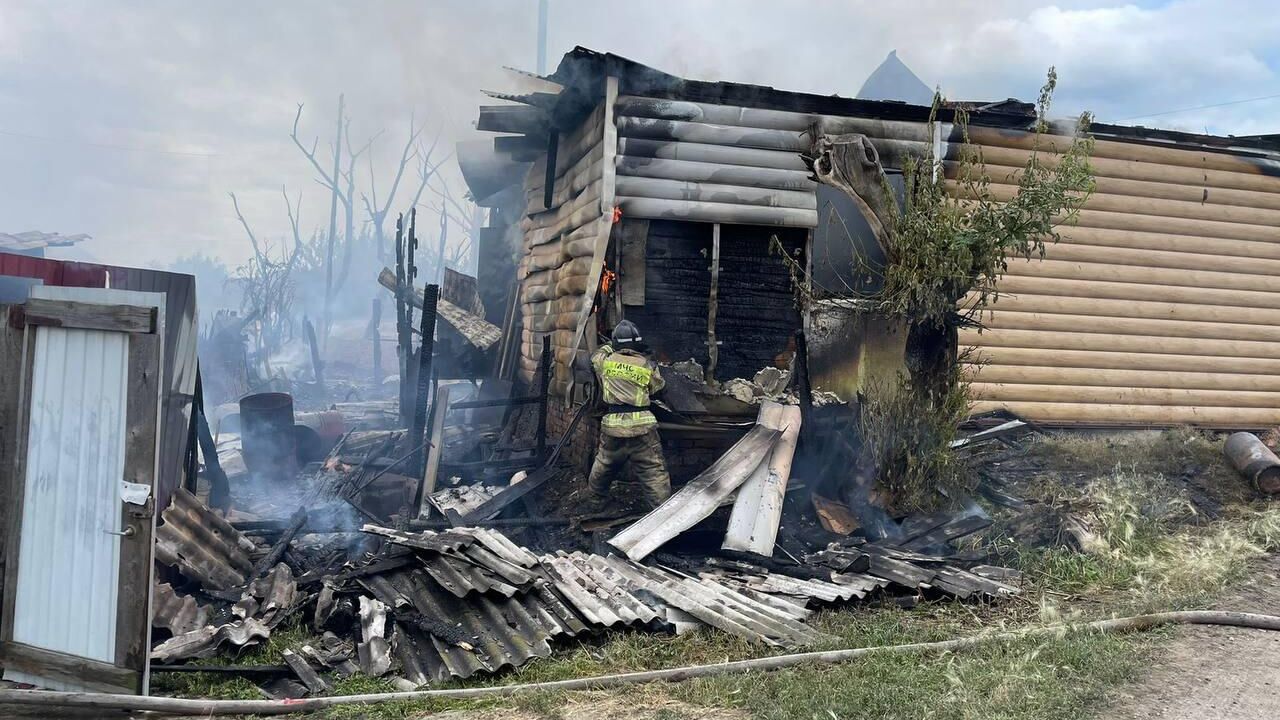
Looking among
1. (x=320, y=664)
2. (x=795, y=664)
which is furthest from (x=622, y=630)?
(x=320, y=664)

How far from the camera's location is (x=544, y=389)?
880cm

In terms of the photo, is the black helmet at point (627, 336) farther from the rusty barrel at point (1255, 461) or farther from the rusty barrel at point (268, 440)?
the rusty barrel at point (1255, 461)

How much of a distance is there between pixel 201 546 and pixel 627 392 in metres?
3.52

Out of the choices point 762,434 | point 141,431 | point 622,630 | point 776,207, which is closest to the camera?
point 141,431

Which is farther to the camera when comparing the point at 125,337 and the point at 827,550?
the point at 827,550

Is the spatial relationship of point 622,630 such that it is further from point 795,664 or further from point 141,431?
point 141,431

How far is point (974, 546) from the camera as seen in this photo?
21.8 feet

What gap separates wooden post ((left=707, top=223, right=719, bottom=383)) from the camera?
8336 millimetres

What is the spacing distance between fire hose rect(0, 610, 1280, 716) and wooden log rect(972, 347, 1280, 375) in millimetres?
4579

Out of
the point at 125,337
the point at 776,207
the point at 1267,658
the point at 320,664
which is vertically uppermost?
the point at 776,207

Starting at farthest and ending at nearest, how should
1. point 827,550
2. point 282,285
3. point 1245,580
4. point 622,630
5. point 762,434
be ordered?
point 282,285 < point 762,434 < point 827,550 < point 1245,580 < point 622,630

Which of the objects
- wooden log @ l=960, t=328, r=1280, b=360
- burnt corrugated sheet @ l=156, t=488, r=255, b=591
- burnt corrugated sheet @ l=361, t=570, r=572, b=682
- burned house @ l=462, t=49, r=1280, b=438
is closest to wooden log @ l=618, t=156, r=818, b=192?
burned house @ l=462, t=49, r=1280, b=438

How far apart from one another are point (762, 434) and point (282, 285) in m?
22.6

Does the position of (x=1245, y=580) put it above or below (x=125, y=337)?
below
